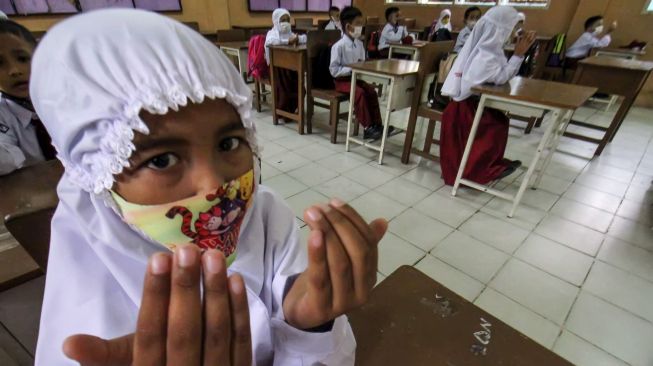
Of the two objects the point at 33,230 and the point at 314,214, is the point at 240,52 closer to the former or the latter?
the point at 33,230

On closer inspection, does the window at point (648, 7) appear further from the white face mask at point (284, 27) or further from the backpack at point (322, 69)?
the white face mask at point (284, 27)

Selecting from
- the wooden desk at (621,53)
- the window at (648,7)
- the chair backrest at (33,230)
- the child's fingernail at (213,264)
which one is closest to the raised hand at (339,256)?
the child's fingernail at (213,264)

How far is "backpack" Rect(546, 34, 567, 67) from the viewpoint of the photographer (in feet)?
14.9

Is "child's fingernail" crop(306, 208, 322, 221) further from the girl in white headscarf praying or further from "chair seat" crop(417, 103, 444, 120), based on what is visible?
"chair seat" crop(417, 103, 444, 120)

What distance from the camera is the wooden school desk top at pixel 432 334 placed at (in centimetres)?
57

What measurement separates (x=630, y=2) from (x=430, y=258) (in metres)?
6.56

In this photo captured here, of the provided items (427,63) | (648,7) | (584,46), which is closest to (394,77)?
(427,63)

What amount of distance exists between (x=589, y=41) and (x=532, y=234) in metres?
4.78

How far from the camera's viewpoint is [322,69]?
3.32 m

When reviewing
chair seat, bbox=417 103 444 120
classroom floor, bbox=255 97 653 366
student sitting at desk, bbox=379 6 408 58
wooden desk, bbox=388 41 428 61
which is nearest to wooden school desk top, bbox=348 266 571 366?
classroom floor, bbox=255 97 653 366

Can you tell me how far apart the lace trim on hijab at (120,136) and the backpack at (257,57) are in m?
3.61

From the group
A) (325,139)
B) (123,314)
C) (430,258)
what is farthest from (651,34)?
(123,314)

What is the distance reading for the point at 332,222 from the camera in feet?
1.29

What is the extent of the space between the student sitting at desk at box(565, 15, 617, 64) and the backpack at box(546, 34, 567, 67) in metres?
0.15
